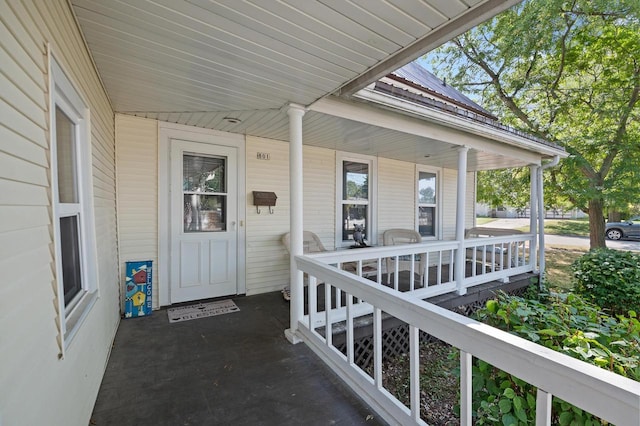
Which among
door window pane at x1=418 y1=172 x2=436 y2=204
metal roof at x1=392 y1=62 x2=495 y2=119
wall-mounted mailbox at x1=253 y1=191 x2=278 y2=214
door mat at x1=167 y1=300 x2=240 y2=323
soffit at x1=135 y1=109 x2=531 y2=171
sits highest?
metal roof at x1=392 y1=62 x2=495 y2=119

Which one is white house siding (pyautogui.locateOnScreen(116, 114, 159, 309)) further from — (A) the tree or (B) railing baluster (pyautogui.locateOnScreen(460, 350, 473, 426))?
(A) the tree

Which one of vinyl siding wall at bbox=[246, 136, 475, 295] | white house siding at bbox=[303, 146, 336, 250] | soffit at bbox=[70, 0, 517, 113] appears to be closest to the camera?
soffit at bbox=[70, 0, 517, 113]

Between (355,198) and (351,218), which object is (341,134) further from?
(351,218)

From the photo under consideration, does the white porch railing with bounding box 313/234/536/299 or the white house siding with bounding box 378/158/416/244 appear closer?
the white porch railing with bounding box 313/234/536/299

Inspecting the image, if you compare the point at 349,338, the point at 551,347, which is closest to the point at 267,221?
the point at 349,338

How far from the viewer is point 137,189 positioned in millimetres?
3449

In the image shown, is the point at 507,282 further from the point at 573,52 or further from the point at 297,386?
the point at 573,52

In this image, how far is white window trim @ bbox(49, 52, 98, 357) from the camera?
1330 mm

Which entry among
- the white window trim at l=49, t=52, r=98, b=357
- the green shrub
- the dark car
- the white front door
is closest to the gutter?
the green shrub

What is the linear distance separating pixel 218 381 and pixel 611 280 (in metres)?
5.94

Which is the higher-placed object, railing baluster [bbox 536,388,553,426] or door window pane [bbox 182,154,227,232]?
door window pane [bbox 182,154,227,232]

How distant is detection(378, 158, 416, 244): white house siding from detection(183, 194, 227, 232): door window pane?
304 centimetres

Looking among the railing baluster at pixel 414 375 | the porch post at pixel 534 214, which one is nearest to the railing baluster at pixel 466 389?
the railing baluster at pixel 414 375

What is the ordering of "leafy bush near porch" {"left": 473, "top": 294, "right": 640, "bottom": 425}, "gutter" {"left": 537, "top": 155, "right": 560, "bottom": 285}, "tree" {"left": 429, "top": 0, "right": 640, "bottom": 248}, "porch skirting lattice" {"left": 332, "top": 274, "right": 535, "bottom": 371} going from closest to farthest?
"leafy bush near porch" {"left": 473, "top": 294, "right": 640, "bottom": 425}
"porch skirting lattice" {"left": 332, "top": 274, "right": 535, "bottom": 371}
"gutter" {"left": 537, "top": 155, "right": 560, "bottom": 285}
"tree" {"left": 429, "top": 0, "right": 640, "bottom": 248}
